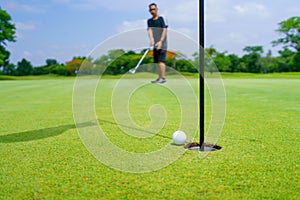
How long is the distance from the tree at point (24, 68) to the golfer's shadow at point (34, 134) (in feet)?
192

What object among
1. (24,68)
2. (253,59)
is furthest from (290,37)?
(24,68)

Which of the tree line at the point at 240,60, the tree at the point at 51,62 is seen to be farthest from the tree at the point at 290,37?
the tree at the point at 51,62

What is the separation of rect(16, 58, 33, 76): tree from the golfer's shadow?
58450 mm

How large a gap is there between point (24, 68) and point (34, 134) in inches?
2384

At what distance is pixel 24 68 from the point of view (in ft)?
206

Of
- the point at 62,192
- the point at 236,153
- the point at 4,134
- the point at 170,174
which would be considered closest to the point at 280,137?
the point at 236,153

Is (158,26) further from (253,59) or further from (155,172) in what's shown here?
(253,59)

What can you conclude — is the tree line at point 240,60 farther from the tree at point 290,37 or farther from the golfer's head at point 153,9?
the golfer's head at point 153,9

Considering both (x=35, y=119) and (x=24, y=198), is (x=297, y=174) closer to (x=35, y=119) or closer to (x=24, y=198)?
(x=24, y=198)

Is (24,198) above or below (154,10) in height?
below

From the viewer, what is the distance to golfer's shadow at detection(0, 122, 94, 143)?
5.27m

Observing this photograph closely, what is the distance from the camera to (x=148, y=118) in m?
7.40

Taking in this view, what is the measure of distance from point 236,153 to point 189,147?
0.64 meters

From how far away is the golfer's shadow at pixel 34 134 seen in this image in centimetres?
527
